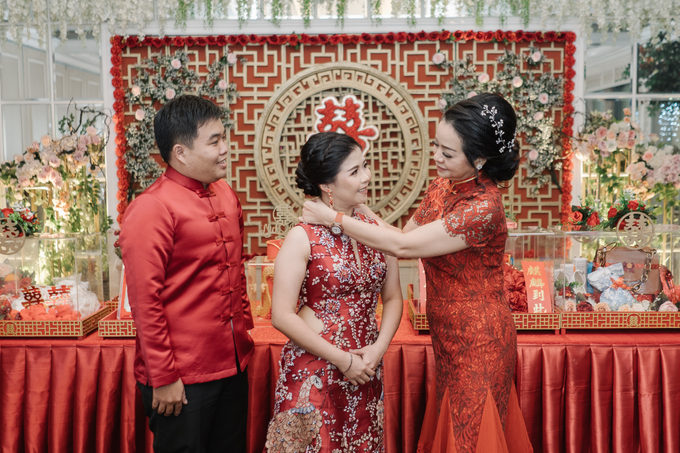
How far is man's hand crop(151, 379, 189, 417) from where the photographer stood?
148 centimetres

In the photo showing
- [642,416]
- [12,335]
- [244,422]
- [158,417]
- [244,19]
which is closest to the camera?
[158,417]

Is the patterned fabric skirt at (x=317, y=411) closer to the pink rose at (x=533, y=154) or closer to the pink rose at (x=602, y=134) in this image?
the pink rose at (x=602, y=134)

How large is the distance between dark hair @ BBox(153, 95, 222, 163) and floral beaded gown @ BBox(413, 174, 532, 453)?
810mm

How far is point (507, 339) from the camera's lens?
1601 mm

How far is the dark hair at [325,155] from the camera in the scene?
60.1 inches

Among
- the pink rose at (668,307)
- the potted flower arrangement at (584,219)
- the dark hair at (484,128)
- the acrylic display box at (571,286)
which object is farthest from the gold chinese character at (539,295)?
the dark hair at (484,128)

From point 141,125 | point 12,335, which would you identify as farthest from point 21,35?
point 12,335

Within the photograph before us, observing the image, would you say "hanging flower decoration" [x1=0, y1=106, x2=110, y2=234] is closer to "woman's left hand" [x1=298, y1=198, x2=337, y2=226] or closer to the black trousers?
the black trousers

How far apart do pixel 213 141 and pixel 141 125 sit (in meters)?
2.52

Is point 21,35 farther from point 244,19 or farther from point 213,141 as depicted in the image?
point 213,141

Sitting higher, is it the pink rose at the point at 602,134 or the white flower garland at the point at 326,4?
the white flower garland at the point at 326,4

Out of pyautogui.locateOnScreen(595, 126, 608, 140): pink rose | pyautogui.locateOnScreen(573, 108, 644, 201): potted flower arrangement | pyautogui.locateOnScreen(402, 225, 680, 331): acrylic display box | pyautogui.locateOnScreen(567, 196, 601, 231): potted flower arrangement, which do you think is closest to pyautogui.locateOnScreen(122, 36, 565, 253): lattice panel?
pyautogui.locateOnScreen(573, 108, 644, 201): potted flower arrangement

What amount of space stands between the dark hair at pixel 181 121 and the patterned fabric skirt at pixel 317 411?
0.72 meters

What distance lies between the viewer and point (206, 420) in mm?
1624
